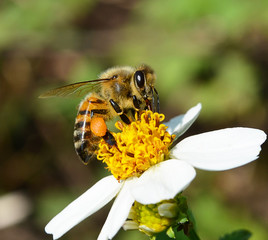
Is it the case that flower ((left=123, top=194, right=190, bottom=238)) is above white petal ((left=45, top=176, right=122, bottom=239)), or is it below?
below

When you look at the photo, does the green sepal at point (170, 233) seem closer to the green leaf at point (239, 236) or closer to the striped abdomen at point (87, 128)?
the green leaf at point (239, 236)

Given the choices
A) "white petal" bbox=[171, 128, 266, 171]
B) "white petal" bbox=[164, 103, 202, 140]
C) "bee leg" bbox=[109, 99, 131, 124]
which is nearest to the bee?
"bee leg" bbox=[109, 99, 131, 124]

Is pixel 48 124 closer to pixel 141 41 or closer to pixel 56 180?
pixel 56 180

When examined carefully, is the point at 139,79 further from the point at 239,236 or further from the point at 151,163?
the point at 239,236

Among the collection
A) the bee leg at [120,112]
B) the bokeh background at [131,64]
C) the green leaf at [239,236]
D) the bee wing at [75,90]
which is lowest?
the green leaf at [239,236]

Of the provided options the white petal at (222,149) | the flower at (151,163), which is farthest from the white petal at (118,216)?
the white petal at (222,149)

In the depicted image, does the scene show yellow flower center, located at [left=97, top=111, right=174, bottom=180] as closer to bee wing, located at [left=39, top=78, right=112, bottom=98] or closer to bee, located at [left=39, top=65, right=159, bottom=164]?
bee, located at [left=39, top=65, right=159, bottom=164]
